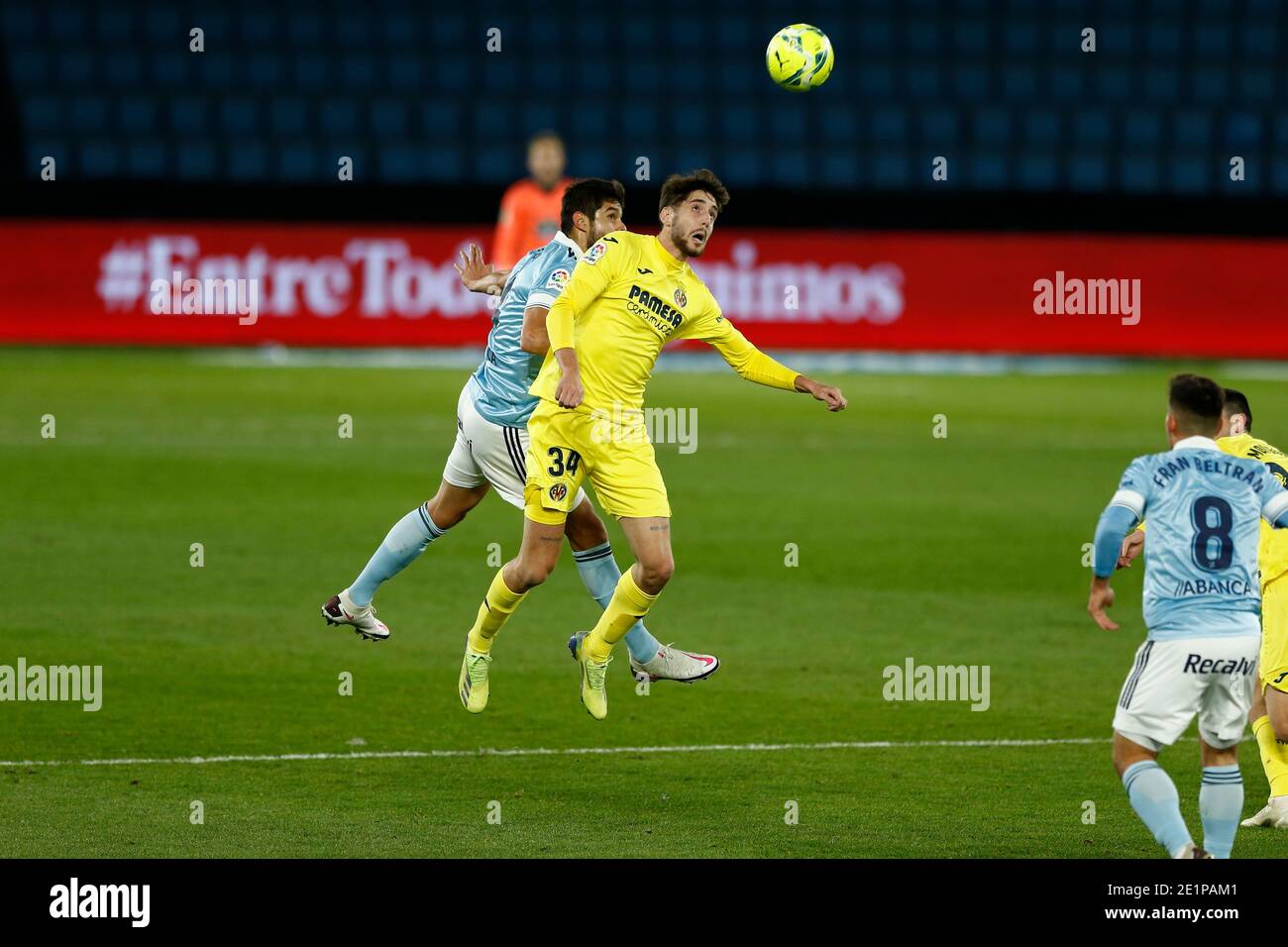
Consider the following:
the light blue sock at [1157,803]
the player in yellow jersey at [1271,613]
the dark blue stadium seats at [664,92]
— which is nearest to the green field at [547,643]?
the player in yellow jersey at [1271,613]

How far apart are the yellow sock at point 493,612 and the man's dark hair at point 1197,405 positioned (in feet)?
A: 11.0

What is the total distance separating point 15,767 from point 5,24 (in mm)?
22216

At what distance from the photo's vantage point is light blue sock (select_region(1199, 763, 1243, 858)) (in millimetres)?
6336

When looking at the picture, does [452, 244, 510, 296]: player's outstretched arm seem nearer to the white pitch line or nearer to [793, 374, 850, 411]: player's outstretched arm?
[793, 374, 850, 411]: player's outstretched arm

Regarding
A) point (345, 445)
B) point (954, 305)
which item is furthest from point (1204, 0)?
point (345, 445)

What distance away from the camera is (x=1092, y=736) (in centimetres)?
923

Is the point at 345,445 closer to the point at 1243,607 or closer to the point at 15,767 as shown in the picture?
the point at 15,767

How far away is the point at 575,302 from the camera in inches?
315

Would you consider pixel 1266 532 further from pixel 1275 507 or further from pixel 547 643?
pixel 547 643

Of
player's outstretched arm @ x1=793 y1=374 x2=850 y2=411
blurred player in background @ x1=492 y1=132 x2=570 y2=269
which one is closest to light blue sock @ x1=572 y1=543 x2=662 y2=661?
player's outstretched arm @ x1=793 y1=374 x2=850 y2=411

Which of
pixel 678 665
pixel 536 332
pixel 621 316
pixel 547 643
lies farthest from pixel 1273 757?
pixel 547 643

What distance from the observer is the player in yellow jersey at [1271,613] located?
7.37 meters

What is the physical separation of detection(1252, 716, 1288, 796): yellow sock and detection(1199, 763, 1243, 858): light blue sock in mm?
1342

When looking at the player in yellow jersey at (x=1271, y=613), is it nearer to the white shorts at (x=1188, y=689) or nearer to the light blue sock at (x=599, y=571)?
the white shorts at (x=1188, y=689)
